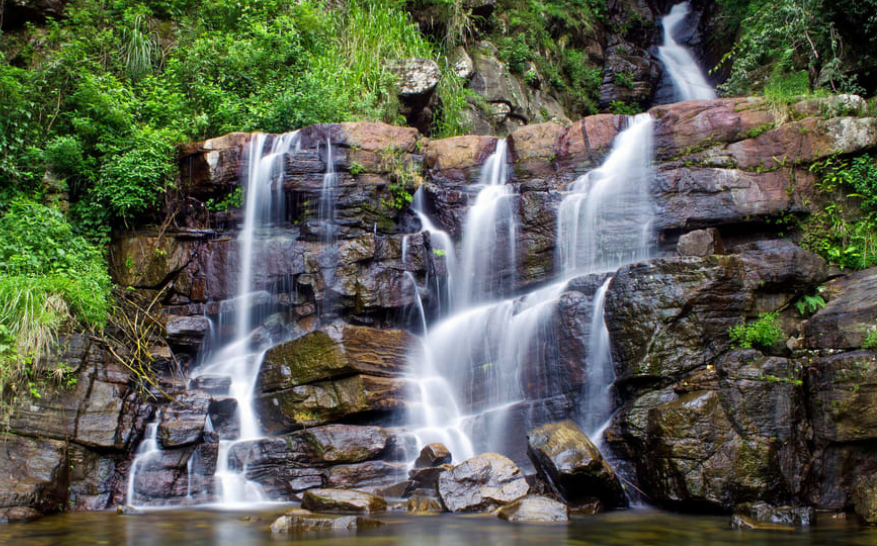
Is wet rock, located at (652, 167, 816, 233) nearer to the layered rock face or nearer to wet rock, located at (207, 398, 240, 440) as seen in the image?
the layered rock face

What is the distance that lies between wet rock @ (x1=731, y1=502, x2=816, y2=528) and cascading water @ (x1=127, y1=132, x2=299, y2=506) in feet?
20.5

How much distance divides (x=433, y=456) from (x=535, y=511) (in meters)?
1.94

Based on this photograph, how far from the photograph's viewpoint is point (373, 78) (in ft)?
48.9

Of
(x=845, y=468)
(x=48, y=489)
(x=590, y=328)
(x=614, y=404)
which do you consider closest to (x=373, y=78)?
(x=590, y=328)

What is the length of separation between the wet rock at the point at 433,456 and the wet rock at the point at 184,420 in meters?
2.96

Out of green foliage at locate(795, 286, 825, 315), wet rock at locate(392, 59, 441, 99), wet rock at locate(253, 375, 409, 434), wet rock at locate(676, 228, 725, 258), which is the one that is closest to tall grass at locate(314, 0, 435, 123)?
wet rock at locate(392, 59, 441, 99)

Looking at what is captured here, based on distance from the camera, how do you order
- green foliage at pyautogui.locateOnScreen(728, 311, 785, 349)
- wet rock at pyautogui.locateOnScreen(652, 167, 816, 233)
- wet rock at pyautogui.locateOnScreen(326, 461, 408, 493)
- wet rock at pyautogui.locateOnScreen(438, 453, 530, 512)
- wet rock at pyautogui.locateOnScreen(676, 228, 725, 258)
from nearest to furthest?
wet rock at pyautogui.locateOnScreen(438, 453, 530, 512), green foliage at pyautogui.locateOnScreen(728, 311, 785, 349), wet rock at pyautogui.locateOnScreen(326, 461, 408, 493), wet rock at pyautogui.locateOnScreen(676, 228, 725, 258), wet rock at pyautogui.locateOnScreen(652, 167, 816, 233)

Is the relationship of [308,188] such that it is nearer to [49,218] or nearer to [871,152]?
[49,218]

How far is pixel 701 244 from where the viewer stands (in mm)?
8727

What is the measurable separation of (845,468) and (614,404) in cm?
256

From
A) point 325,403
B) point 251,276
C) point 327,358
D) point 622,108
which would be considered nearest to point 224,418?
point 325,403

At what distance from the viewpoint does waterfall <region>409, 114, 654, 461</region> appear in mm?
8758

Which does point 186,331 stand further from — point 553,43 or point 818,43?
point 553,43

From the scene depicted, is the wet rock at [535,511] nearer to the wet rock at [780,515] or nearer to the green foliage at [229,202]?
the wet rock at [780,515]
